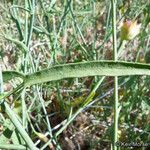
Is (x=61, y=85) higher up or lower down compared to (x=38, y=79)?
lower down

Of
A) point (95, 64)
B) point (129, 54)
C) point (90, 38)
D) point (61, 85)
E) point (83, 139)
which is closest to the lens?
point (95, 64)

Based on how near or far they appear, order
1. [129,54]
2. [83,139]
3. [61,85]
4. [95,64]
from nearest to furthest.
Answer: [95,64] < [83,139] < [61,85] < [129,54]

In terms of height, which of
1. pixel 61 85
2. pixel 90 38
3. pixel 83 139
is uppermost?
pixel 90 38

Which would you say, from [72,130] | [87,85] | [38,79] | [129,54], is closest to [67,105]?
[72,130]

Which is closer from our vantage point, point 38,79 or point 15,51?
point 38,79

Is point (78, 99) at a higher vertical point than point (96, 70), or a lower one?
lower

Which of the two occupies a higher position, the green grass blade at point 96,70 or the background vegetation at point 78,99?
the green grass blade at point 96,70

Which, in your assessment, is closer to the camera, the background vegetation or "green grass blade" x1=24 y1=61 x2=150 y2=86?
"green grass blade" x1=24 y1=61 x2=150 y2=86

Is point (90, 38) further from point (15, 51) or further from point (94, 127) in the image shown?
point (94, 127)

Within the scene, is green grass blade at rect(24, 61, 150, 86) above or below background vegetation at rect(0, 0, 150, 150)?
above

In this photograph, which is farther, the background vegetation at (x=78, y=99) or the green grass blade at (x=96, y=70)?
the background vegetation at (x=78, y=99)

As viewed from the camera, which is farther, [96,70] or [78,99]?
[78,99]
